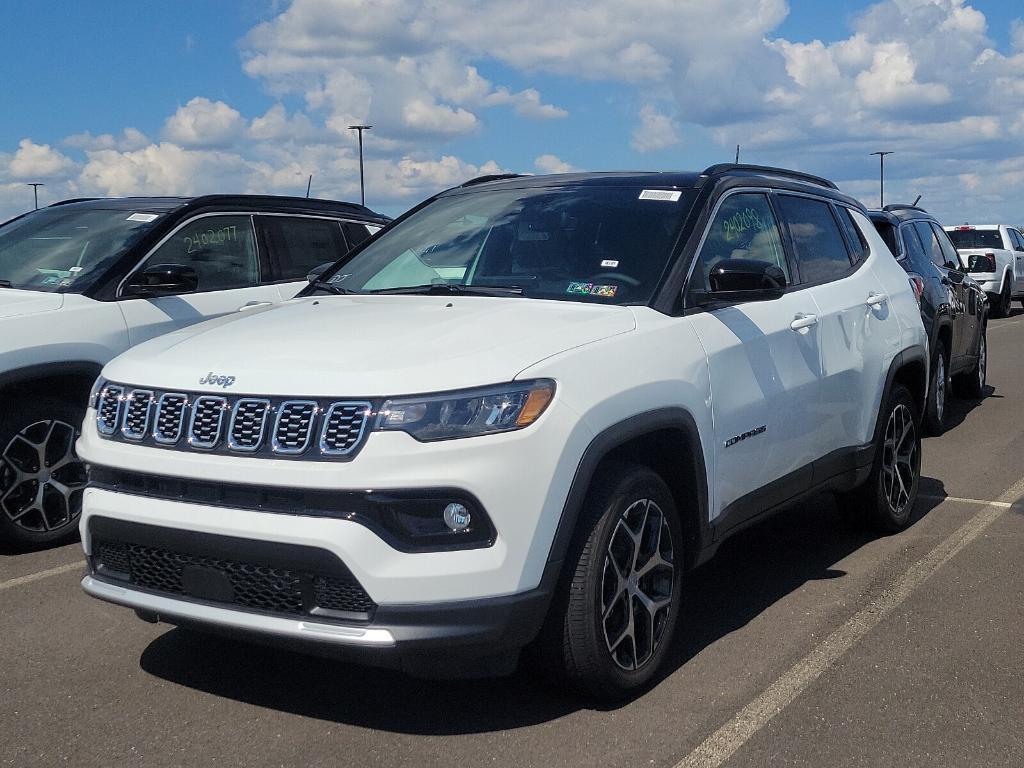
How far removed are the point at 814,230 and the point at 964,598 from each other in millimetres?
1875

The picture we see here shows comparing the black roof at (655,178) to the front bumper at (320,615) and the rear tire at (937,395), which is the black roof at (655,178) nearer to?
the front bumper at (320,615)

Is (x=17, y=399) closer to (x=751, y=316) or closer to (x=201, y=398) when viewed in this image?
Result: (x=201, y=398)

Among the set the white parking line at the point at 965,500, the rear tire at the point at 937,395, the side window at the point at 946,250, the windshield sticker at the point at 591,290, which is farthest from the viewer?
the side window at the point at 946,250

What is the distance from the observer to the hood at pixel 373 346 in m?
3.58

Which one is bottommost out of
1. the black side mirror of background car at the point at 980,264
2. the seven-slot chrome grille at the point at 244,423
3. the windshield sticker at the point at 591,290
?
the black side mirror of background car at the point at 980,264

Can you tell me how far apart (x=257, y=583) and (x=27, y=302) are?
337cm

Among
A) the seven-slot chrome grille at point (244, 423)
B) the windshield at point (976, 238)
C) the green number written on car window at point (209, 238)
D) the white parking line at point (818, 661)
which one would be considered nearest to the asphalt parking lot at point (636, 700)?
the white parking line at point (818, 661)

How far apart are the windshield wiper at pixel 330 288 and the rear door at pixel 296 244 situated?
6.99ft

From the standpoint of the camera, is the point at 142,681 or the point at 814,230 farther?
the point at 814,230

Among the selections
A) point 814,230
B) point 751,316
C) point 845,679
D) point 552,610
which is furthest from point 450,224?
point 845,679

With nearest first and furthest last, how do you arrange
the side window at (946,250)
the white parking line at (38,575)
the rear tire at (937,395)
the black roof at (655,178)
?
the black roof at (655,178) < the white parking line at (38,575) < the rear tire at (937,395) < the side window at (946,250)

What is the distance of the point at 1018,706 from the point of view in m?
4.03

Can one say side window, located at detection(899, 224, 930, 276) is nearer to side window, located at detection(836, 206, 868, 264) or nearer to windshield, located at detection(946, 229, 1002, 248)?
side window, located at detection(836, 206, 868, 264)

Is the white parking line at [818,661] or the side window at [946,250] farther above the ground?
the side window at [946,250]
